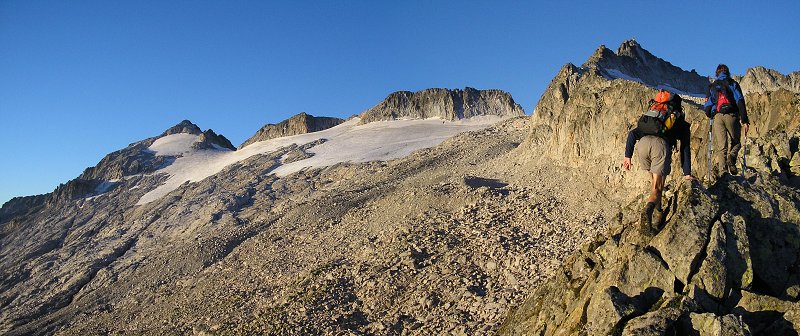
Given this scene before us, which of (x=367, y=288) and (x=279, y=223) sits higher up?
(x=279, y=223)

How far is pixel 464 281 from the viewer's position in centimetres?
2055

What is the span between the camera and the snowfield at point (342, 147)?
53.9m

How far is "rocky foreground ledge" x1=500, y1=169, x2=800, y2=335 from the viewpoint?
26.1 feet

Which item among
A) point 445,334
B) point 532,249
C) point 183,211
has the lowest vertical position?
point 445,334

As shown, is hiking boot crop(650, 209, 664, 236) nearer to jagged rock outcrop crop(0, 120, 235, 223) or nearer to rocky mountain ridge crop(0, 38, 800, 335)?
rocky mountain ridge crop(0, 38, 800, 335)

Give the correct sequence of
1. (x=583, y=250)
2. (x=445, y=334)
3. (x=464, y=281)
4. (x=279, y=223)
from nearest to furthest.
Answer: (x=583, y=250), (x=445, y=334), (x=464, y=281), (x=279, y=223)

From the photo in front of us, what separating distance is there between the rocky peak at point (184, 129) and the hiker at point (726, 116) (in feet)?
273

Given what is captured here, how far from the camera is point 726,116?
13.2 m

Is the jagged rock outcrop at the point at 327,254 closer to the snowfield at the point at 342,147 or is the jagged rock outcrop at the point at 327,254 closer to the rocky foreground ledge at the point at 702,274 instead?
the snowfield at the point at 342,147

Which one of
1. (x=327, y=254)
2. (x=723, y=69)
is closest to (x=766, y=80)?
(x=327, y=254)

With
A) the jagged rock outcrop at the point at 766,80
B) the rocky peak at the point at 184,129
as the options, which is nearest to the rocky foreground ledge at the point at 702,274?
the jagged rock outcrop at the point at 766,80

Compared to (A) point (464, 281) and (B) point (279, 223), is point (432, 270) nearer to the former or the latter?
(A) point (464, 281)

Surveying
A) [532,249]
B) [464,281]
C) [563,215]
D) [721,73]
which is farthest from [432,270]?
[721,73]

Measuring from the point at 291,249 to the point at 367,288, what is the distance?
28.7 ft
